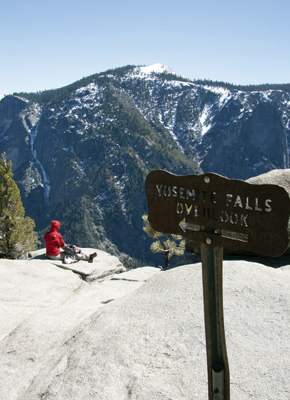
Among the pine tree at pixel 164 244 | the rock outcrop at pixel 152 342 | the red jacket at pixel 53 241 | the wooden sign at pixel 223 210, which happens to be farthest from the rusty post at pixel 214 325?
the red jacket at pixel 53 241

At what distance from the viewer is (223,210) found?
349cm

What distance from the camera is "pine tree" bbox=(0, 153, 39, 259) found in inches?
794

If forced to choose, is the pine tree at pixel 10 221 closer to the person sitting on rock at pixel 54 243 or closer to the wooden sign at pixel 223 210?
the person sitting on rock at pixel 54 243

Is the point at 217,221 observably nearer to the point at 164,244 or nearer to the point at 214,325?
the point at 214,325

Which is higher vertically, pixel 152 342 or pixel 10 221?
pixel 152 342

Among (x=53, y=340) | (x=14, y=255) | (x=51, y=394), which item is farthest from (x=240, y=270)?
(x=14, y=255)

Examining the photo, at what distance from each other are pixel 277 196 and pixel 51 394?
4745 mm

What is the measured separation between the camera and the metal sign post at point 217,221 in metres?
3.12

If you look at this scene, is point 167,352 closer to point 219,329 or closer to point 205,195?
point 219,329

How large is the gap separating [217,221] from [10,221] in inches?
744

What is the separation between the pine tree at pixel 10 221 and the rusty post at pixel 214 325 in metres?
18.4

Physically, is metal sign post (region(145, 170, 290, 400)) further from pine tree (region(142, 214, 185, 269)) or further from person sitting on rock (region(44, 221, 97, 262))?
person sitting on rock (region(44, 221, 97, 262))

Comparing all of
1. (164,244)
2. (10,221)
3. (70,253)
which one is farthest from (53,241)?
(10,221)

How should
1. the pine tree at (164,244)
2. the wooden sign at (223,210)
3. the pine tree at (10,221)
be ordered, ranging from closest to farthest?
the wooden sign at (223,210), the pine tree at (164,244), the pine tree at (10,221)
